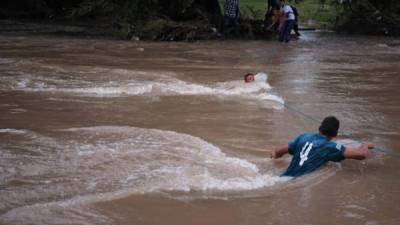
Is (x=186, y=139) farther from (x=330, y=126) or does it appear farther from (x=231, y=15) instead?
(x=231, y=15)

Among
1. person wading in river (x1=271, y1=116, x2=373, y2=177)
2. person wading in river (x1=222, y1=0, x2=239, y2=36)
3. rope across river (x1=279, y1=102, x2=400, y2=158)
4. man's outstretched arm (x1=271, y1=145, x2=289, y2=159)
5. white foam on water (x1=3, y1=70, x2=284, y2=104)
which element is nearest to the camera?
person wading in river (x1=271, y1=116, x2=373, y2=177)

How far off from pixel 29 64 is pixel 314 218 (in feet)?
34.1

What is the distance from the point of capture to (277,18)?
21.2m

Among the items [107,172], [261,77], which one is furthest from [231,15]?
[107,172]

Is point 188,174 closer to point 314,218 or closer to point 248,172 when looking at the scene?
point 248,172

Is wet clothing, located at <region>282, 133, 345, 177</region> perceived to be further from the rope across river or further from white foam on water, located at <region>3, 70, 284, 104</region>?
white foam on water, located at <region>3, 70, 284, 104</region>

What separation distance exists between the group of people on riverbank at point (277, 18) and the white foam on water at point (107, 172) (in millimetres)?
13493

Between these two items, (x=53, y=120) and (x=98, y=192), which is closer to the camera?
(x=98, y=192)

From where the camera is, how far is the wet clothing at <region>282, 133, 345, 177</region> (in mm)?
6207

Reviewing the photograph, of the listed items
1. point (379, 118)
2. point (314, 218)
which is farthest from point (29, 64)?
point (314, 218)

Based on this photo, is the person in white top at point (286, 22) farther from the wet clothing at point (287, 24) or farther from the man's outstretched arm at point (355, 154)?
the man's outstretched arm at point (355, 154)

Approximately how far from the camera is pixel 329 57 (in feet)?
54.4

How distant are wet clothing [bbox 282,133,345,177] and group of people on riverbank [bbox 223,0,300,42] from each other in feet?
47.7

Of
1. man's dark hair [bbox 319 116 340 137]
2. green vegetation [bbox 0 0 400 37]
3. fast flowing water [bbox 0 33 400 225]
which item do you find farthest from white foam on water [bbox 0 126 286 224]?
green vegetation [bbox 0 0 400 37]
